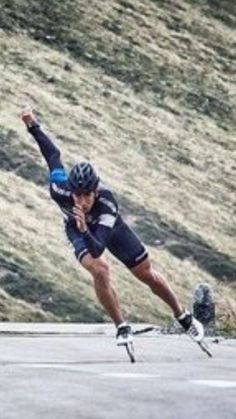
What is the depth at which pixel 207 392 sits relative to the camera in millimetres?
8445

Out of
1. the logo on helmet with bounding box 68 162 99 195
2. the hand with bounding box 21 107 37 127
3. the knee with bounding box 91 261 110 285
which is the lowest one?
the knee with bounding box 91 261 110 285

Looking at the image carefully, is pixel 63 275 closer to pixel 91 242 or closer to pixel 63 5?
pixel 91 242

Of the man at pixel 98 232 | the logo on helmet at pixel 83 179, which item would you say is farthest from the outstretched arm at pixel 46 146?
the logo on helmet at pixel 83 179

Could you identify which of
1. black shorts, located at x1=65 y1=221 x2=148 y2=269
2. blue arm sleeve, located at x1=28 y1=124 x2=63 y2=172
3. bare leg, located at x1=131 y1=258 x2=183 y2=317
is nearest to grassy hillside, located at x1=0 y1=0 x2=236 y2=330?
bare leg, located at x1=131 y1=258 x2=183 y2=317

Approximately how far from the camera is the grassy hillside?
78.3 ft

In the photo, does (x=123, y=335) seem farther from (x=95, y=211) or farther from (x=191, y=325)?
(x=95, y=211)

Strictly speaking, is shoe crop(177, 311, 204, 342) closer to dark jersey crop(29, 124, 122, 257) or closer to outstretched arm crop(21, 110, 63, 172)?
dark jersey crop(29, 124, 122, 257)

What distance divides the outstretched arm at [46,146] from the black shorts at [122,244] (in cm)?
63

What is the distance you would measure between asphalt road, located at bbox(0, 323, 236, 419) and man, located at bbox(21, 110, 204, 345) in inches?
20.0

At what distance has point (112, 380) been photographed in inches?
364

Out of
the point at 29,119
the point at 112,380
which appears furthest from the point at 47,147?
the point at 112,380

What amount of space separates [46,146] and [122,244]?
3.86 feet

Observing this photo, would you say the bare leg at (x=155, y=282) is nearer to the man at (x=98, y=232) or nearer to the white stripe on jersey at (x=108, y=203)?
the man at (x=98, y=232)

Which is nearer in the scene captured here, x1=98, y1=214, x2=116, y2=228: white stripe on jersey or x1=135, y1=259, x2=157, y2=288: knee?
x1=98, y1=214, x2=116, y2=228: white stripe on jersey
